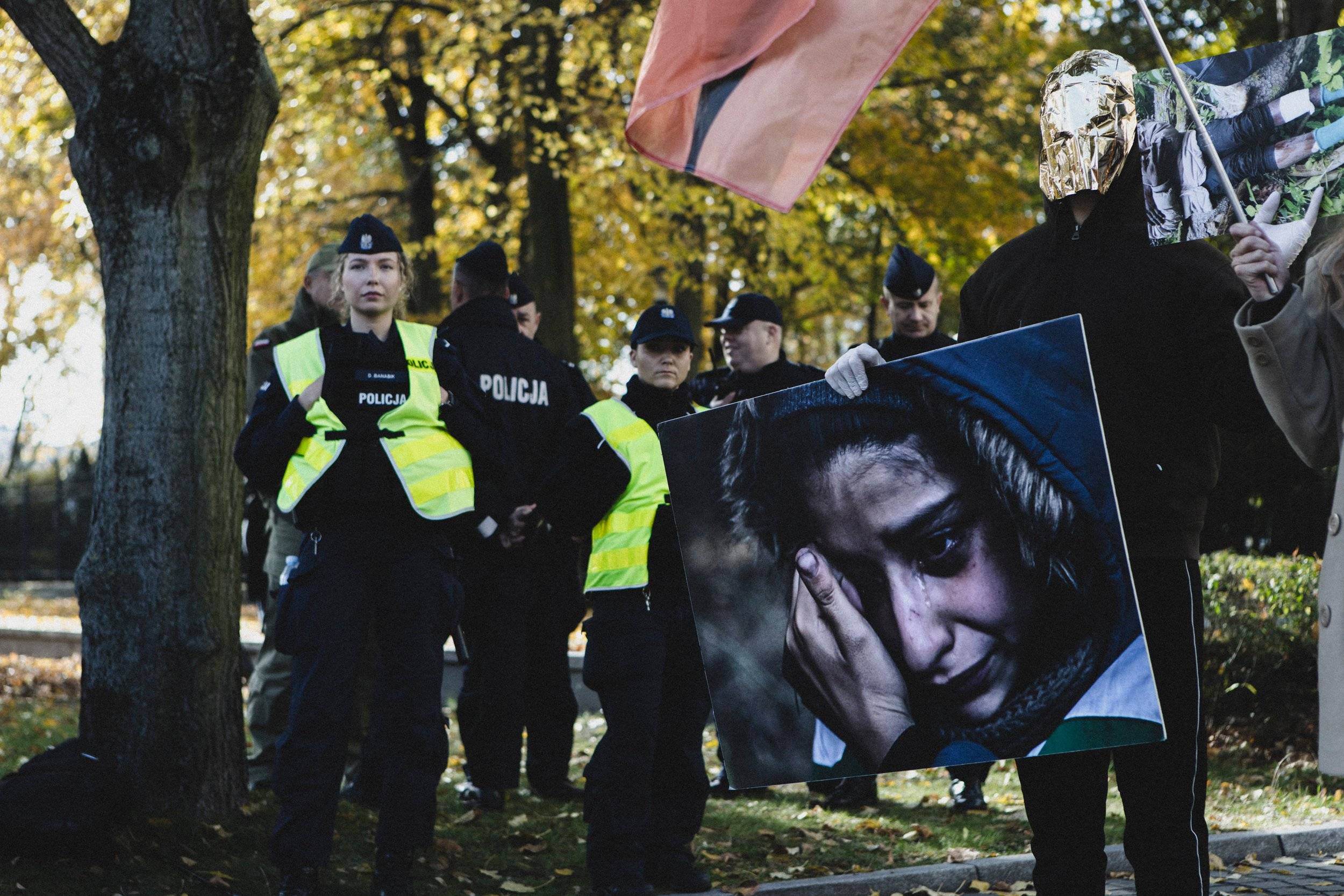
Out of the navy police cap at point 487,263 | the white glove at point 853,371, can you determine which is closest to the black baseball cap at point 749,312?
the navy police cap at point 487,263

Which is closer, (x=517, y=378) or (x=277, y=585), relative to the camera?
(x=277, y=585)

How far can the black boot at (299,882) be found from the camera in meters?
5.08

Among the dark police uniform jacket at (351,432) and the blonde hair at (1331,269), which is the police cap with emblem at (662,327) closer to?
the dark police uniform jacket at (351,432)

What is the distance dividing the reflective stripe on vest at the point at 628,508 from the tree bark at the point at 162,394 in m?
1.66

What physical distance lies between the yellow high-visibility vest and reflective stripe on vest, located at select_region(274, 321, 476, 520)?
0.59 m

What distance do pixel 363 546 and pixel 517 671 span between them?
198cm

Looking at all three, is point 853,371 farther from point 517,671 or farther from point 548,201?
point 548,201

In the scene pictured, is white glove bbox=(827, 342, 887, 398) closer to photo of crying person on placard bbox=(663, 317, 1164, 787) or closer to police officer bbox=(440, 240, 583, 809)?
photo of crying person on placard bbox=(663, 317, 1164, 787)

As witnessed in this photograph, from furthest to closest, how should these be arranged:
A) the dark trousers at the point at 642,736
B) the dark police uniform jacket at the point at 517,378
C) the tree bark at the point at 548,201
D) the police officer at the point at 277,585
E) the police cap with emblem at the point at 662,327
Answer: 1. the tree bark at the point at 548,201
2. the dark police uniform jacket at the point at 517,378
3. the police officer at the point at 277,585
4. the police cap with emblem at the point at 662,327
5. the dark trousers at the point at 642,736

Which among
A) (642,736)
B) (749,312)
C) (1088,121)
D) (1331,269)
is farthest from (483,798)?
(1331,269)

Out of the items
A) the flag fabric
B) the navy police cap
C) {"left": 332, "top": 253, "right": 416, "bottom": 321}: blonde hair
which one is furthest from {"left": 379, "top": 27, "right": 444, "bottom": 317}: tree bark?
the flag fabric

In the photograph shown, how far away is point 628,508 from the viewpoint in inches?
229

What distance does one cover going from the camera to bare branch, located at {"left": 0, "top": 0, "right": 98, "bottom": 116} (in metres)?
6.11

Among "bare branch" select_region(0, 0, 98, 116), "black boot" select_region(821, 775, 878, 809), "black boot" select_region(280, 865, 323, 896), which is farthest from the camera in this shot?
"black boot" select_region(821, 775, 878, 809)
